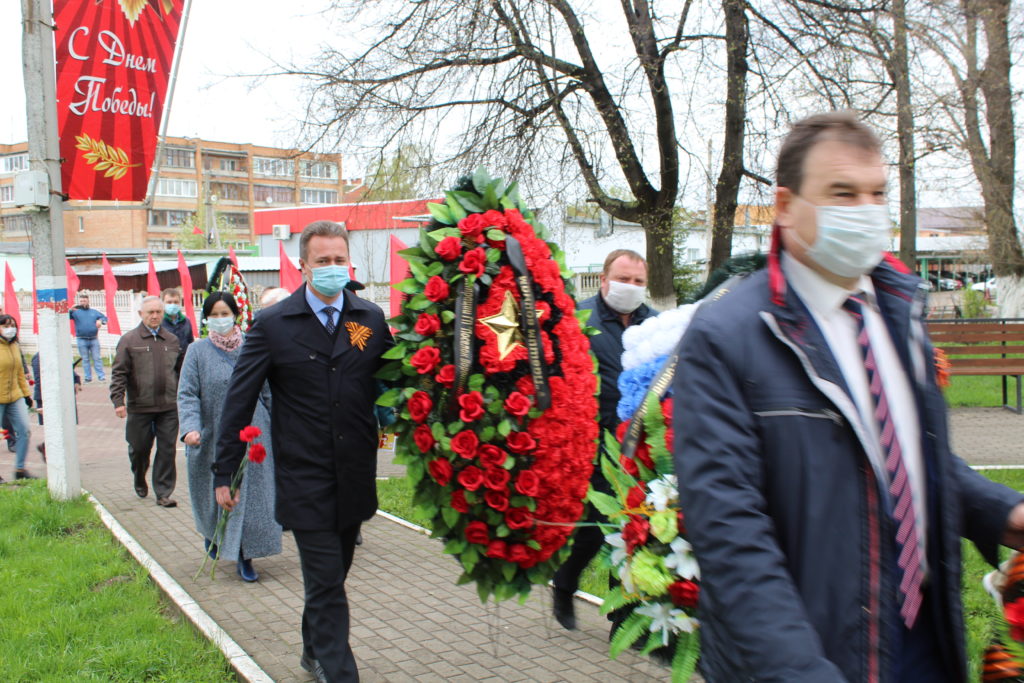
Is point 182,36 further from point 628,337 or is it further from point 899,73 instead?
point 899,73

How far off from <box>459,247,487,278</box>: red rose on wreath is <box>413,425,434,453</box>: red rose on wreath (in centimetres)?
69

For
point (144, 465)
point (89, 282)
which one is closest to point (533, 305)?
point (144, 465)

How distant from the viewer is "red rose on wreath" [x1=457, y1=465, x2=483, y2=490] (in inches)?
143

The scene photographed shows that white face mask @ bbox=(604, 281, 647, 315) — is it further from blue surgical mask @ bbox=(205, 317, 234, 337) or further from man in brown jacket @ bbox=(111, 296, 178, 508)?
man in brown jacket @ bbox=(111, 296, 178, 508)

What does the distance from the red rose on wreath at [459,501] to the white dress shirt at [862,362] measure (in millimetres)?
2059

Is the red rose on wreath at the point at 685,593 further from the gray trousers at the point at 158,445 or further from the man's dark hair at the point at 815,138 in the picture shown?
the gray trousers at the point at 158,445

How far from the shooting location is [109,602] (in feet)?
17.8

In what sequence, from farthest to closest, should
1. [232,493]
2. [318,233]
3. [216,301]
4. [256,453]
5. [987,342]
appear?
1. [987,342]
2. [216,301]
3. [232,493]
4. [256,453]
5. [318,233]

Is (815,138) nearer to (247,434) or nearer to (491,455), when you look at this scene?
(491,455)

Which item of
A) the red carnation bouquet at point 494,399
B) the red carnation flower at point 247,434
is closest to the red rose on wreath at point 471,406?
the red carnation bouquet at point 494,399

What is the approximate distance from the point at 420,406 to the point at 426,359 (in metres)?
0.20

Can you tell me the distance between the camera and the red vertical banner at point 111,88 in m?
8.56

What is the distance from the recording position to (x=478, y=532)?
371 centimetres

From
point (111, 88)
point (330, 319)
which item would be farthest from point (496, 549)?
point (111, 88)
